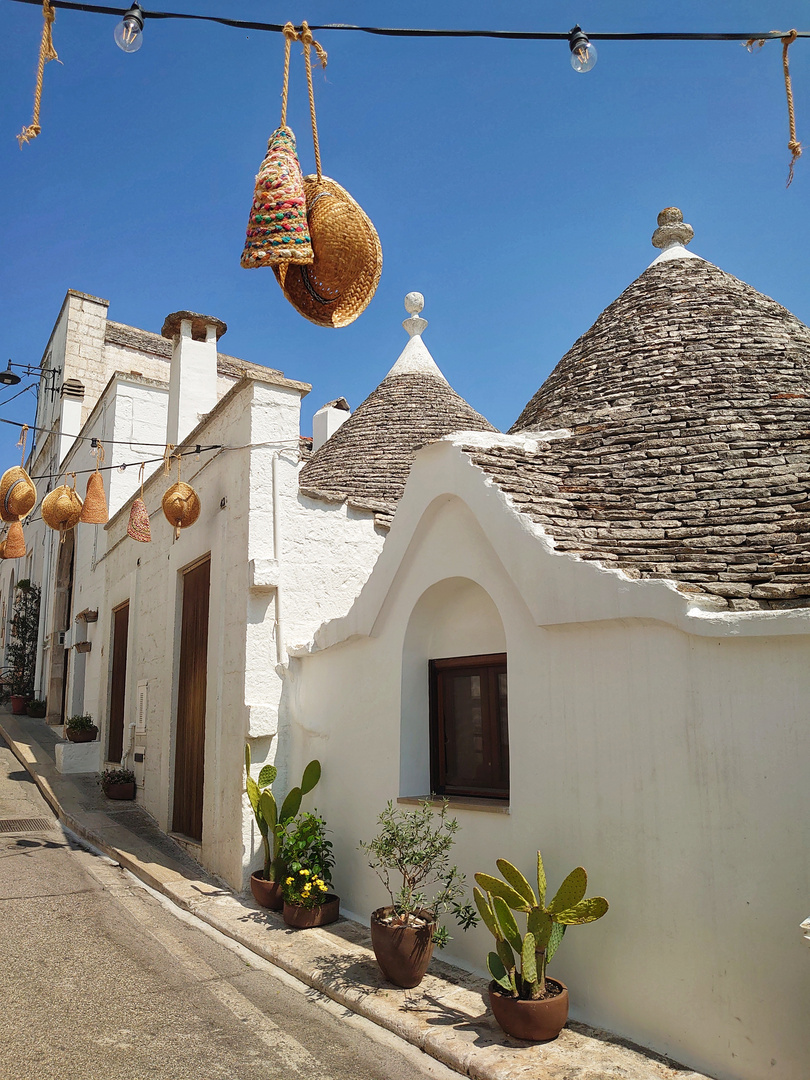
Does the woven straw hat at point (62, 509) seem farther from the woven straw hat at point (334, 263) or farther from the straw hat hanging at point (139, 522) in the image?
the woven straw hat at point (334, 263)

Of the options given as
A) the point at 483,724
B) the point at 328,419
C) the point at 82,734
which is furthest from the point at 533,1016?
the point at 328,419

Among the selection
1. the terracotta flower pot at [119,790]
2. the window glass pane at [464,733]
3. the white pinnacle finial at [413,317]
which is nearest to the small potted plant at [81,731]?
the terracotta flower pot at [119,790]

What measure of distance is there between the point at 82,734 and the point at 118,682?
1181 mm

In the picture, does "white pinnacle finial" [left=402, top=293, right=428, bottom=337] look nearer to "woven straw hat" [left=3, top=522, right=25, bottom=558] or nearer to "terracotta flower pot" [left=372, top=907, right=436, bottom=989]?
"woven straw hat" [left=3, top=522, right=25, bottom=558]

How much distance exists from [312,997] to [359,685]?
2.38 metres

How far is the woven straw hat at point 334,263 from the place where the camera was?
369 centimetres

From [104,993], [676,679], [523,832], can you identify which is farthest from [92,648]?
[676,679]

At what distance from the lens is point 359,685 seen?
6578 millimetres

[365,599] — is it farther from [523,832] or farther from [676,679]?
[676,679]

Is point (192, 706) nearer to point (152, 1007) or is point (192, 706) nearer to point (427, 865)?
point (152, 1007)

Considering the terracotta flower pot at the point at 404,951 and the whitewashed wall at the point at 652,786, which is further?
the terracotta flower pot at the point at 404,951

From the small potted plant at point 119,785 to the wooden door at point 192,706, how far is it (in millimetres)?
2177

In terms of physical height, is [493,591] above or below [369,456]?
below

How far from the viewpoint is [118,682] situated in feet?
43.3
